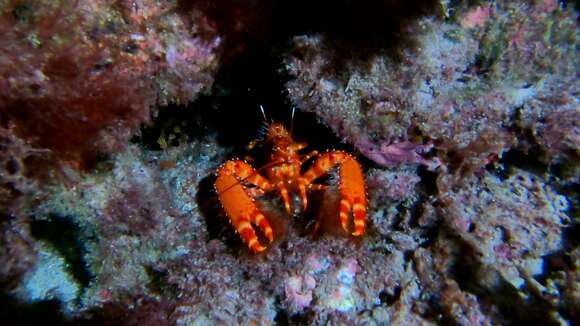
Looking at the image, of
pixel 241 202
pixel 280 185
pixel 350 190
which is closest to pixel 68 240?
pixel 241 202

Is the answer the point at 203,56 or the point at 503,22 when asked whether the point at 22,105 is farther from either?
the point at 503,22

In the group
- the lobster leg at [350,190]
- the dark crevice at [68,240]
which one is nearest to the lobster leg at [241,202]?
the lobster leg at [350,190]

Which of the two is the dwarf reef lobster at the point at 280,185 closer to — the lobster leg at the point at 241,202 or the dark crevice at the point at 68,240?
the lobster leg at the point at 241,202

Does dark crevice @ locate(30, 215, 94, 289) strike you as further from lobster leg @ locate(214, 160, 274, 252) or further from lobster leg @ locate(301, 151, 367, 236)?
lobster leg @ locate(301, 151, 367, 236)

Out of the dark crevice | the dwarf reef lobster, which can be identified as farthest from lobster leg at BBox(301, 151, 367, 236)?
the dark crevice

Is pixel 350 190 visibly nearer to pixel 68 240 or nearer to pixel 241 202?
pixel 241 202

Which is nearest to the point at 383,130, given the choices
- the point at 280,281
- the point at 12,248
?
the point at 280,281

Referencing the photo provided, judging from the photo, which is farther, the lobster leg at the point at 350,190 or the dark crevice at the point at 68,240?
the dark crevice at the point at 68,240

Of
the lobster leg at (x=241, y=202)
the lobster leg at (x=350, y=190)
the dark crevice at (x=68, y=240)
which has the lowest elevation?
the dark crevice at (x=68, y=240)
